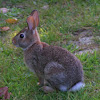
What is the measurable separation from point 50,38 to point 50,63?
1.54m

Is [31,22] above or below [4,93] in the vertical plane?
above

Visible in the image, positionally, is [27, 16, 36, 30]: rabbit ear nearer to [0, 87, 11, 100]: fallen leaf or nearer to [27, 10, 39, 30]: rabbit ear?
[27, 10, 39, 30]: rabbit ear

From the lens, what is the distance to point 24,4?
6.75m

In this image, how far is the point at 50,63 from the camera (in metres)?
3.37

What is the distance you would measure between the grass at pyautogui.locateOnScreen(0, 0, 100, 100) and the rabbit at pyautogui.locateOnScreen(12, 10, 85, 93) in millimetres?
156

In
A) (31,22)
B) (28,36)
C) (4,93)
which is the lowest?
(4,93)

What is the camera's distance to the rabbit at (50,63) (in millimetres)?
3301

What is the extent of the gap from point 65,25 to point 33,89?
7.28 feet

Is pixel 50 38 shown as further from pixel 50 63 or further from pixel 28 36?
pixel 50 63

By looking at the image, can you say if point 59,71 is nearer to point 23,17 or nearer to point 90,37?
point 90,37

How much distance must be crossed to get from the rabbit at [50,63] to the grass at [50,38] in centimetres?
16

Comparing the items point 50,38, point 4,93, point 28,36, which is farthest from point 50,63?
point 50,38

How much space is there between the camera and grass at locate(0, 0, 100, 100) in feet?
11.4

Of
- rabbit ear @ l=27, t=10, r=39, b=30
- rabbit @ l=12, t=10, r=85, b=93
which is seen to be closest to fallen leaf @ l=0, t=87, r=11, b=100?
rabbit @ l=12, t=10, r=85, b=93
